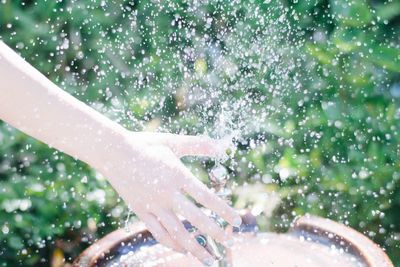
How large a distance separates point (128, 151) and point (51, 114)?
169 mm

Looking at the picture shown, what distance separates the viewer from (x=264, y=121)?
2.61 metres

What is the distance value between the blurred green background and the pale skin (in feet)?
3.65

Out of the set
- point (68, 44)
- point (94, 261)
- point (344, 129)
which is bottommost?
point (94, 261)

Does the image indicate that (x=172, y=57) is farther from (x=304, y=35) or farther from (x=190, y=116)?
(x=304, y=35)

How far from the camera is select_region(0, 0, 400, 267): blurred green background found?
2.43m

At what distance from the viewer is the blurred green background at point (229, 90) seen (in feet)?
7.98

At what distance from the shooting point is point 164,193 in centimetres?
132

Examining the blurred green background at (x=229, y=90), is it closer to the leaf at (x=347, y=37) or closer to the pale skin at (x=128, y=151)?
the leaf at (x=347, y=37)

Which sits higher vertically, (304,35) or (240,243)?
(304,35)

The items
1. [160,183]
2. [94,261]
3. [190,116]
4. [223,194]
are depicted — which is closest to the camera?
[160,183]

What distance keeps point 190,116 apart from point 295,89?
415 millimetres

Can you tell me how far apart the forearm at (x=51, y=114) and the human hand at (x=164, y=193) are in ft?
0.13

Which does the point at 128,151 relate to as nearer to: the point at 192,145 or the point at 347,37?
the point at 192,145

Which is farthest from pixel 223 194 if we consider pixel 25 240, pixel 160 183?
pixel 25 240
